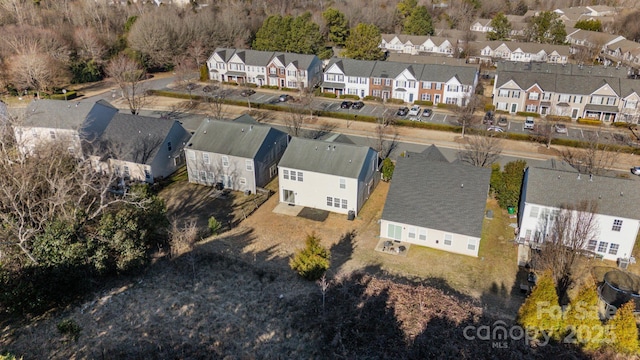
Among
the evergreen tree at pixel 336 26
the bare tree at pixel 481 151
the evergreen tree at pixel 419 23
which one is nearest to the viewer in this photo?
the bare tree at pixel 481 151

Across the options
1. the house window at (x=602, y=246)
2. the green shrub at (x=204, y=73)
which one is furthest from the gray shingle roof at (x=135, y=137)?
the house window at (x=602, y=246)

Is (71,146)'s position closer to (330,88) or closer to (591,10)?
(330,88)

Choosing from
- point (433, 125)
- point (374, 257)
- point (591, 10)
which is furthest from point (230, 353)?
point (591, 10)

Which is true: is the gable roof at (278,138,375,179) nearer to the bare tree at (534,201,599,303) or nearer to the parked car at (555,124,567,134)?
the bare tree at (534,201,599,303)

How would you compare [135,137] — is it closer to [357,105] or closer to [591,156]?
[357,105]

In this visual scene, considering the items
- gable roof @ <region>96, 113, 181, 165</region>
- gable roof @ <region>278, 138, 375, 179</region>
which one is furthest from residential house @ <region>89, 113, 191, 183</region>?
gable roof @ <region>278, 138, 375, 179</region>

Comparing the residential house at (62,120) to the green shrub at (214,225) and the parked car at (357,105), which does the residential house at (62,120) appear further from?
the parked car at (357,105)

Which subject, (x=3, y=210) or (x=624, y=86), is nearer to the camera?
(x=3, y=210)
